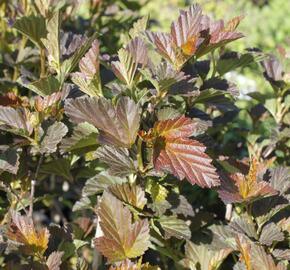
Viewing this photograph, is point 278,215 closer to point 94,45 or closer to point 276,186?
point 276,186

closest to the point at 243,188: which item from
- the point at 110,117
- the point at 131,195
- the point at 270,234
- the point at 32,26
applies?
the point at 270,234

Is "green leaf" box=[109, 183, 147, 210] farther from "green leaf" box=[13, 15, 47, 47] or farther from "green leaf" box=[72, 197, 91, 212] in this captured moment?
"green leaf" box=[13, 15, 47, 47]

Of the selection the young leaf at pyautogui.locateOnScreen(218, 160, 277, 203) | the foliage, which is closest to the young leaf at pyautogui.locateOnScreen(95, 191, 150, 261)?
the foliage

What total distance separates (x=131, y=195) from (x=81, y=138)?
0.18m

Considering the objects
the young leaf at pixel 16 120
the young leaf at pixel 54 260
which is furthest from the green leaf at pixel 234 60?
the young leaf at pixel 54 260

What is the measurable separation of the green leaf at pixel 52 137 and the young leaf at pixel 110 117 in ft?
0.34

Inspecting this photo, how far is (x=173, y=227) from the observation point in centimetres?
136

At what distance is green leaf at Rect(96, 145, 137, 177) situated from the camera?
1.21m

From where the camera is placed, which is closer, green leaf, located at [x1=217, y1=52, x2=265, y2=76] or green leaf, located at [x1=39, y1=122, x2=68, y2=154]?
green leaf, located at [x1=39, y1=122, x2=68, y2=154]

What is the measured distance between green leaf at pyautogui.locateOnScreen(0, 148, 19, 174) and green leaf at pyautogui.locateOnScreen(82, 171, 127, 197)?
194mm

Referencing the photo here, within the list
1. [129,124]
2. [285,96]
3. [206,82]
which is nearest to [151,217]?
[129,124]

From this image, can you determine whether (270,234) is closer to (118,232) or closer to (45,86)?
(118,232)

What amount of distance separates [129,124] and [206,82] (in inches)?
16.4

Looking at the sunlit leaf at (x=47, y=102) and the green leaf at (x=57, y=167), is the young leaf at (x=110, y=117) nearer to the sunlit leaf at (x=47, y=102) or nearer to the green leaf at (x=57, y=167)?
the sunlit leaf at (x=47, y=102)
